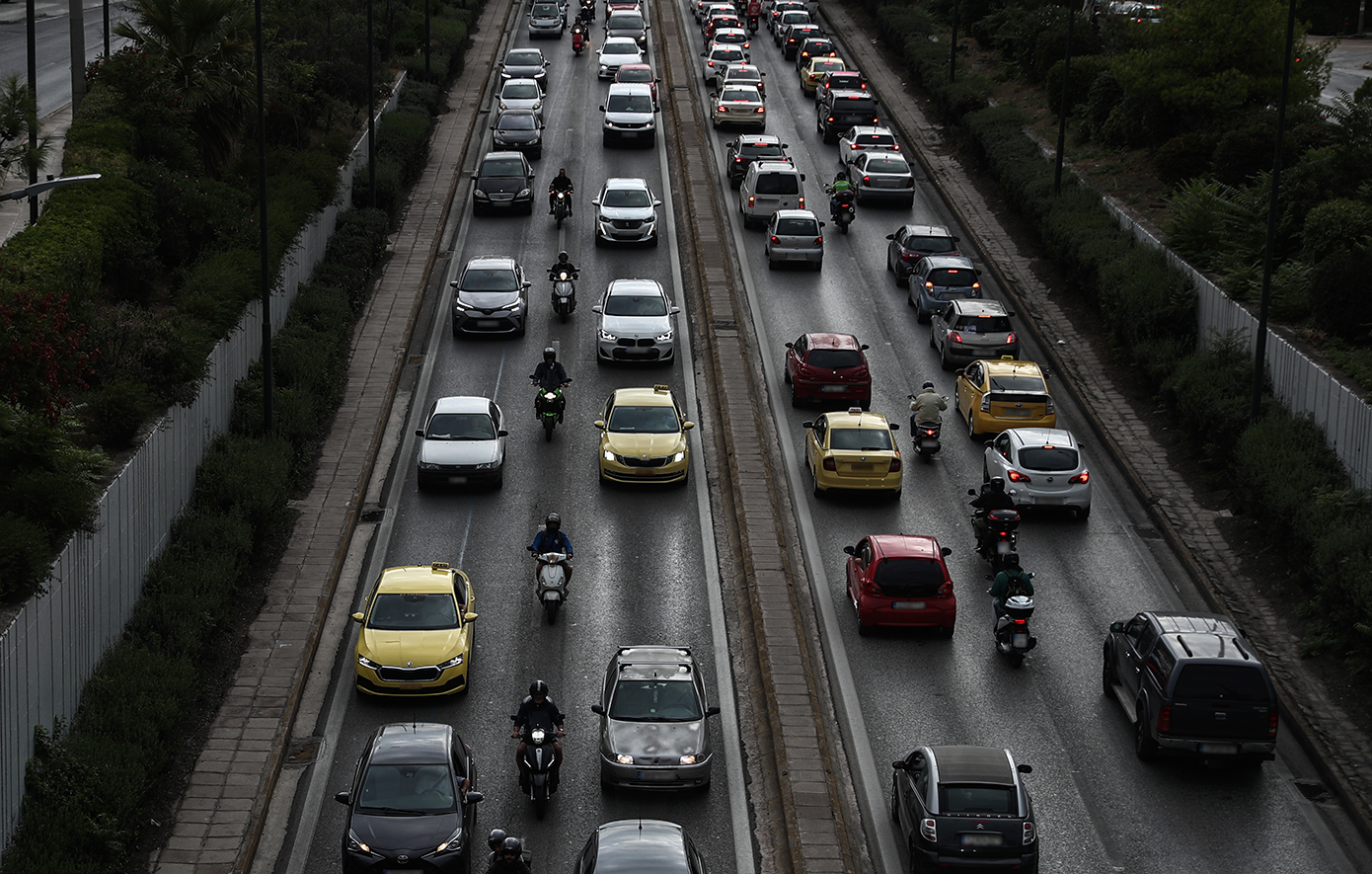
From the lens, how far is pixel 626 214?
147 feet

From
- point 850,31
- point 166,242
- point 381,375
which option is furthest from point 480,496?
point 850,31

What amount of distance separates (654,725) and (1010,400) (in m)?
14.5

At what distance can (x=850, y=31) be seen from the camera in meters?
76.3

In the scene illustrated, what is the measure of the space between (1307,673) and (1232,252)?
14854 mm

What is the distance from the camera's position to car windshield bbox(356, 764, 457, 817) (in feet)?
59.3

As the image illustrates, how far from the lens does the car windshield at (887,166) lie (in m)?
49.3

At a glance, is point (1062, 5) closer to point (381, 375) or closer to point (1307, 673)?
point (381, 375)

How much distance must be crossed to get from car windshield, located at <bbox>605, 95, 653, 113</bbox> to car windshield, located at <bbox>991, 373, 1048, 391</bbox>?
27006 mm

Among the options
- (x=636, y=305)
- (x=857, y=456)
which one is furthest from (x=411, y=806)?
(x=636, y=305)

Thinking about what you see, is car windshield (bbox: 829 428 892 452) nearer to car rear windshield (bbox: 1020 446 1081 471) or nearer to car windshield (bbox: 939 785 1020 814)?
car rear windshield (bbox: 1020 446 1081 471)

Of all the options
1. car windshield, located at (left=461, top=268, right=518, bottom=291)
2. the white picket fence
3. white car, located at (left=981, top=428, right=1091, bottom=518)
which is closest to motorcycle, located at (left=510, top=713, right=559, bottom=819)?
the white picket fence

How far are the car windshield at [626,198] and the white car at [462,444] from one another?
1553 centimetres

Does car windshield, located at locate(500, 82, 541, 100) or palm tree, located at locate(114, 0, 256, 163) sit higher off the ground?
palm tree, located at locate(114, 0, 256, 163)

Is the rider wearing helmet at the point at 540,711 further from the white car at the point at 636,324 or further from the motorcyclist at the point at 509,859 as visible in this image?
the white car at the point at 636,324
